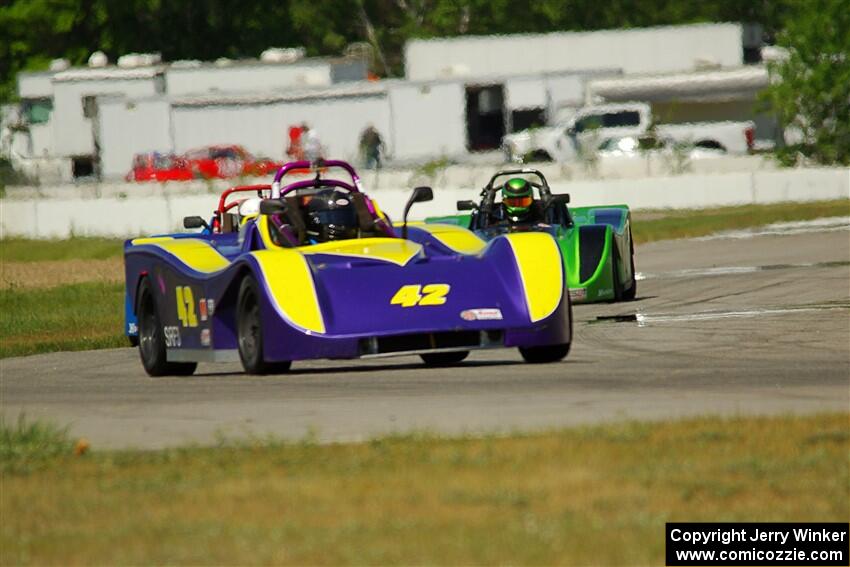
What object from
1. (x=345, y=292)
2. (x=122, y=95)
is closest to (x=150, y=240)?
(x=345, y=292)

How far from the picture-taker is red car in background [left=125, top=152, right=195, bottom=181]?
48625 mm

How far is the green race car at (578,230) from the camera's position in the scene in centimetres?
1852

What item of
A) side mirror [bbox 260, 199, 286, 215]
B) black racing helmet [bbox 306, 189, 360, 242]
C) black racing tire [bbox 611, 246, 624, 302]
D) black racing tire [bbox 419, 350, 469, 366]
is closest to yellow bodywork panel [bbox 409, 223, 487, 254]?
black racing helmet [bbox 306, 189, 360, 242]

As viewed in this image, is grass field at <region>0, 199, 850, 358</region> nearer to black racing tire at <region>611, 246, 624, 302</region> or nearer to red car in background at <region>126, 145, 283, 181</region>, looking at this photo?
black racing tire at <region>611, 246, 624, 302</region>

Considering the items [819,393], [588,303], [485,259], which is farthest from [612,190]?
[819,393]

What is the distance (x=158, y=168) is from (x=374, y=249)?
3847cm

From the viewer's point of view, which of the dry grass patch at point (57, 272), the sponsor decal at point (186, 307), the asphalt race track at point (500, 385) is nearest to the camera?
the asphalt race track at point (500, 385)

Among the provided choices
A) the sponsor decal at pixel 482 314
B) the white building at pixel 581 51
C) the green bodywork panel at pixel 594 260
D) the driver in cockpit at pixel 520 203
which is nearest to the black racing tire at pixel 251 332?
the sponsor decal at pixel 482 314

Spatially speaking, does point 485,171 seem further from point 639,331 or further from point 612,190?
point 639,331

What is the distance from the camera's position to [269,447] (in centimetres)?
→ 892

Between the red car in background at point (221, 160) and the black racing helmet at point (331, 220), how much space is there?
2957 cm

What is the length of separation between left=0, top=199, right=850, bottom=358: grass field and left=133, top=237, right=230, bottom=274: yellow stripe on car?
2586 mm

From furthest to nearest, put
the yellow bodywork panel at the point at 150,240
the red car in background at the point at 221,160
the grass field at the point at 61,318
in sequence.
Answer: the red car in background at the point at 221,160 → the grass field at the point at 61,318 → the yellow bodywork panel at the point at 150,240

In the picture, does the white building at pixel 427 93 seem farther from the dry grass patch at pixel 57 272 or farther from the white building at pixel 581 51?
the dry grass patch at pixel 57 272
